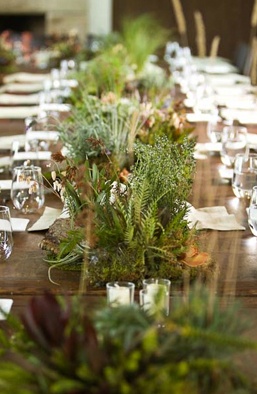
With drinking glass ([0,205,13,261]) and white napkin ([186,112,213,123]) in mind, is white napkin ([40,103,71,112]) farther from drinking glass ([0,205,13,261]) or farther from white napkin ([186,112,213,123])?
drinking glass ([0,205,13,261])

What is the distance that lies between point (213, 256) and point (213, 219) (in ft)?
1.34

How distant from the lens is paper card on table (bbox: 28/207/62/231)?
284cm

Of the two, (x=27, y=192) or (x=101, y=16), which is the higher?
(x=27, y=192)

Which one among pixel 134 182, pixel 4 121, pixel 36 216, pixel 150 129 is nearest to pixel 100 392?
pixel 134 182

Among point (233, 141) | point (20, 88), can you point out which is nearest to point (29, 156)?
point (233, 141)

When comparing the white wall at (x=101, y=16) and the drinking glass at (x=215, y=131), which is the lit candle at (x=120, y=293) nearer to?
the drinking glass at (x=215, y=131)

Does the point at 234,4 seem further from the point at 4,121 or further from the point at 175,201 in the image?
the point at 175,201

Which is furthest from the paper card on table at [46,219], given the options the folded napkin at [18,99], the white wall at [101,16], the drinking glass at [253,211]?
the white wall at [101,16]

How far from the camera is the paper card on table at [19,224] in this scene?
2846 millimetres

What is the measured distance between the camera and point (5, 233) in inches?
94.7

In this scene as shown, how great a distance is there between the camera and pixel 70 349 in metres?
1.29

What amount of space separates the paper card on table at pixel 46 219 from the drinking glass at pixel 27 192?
5cm

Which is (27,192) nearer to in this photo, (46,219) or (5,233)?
(46,219)

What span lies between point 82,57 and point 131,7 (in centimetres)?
395
